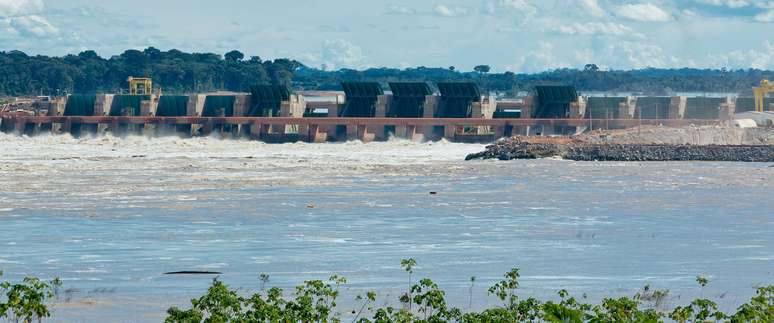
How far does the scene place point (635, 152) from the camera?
59844 millimetres

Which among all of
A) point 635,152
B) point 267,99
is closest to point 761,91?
point 635,152

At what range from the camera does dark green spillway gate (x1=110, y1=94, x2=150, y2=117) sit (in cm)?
9000

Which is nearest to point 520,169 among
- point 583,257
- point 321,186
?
point 321,186

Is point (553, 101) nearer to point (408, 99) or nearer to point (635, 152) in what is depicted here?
point (408, 99)

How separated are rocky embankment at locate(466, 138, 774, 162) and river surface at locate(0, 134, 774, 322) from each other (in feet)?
9.43

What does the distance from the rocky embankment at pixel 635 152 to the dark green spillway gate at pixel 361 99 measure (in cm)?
2608

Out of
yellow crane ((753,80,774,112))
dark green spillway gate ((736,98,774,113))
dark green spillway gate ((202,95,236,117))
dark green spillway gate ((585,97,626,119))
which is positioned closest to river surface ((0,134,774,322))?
dark green spillway gate ((585,97,626,119))

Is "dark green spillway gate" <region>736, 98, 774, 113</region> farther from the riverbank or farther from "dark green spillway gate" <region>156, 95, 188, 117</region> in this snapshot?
"dark green spillway gate" <region>156, 95, 188, 117</region>

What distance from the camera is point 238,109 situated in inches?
3447

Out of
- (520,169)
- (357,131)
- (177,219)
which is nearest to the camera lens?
(177,219)

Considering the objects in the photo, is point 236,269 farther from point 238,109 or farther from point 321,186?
point 238,109

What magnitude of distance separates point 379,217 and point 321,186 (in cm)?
1111

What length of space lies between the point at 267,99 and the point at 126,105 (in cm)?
965

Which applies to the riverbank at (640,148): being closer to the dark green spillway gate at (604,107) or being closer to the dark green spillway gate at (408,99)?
the dark green spillway gate at (604,107)
